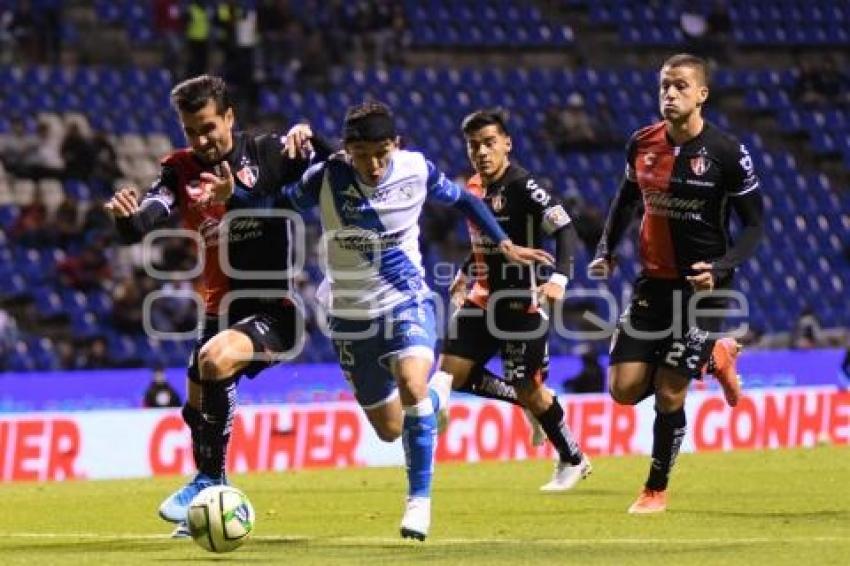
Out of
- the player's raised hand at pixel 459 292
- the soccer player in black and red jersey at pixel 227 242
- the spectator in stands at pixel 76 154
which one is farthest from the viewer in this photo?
the spectator in stands at pixel 76 154

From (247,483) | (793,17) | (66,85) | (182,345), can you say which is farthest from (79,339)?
(793,17)

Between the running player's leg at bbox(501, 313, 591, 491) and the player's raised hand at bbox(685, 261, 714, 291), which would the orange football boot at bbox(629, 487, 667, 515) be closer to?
the player's raised hand at bbox(685, 261, 714, 291)

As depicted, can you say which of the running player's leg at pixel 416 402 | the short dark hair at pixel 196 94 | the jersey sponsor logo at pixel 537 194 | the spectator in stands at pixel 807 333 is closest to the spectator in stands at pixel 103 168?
the spectator in stands at pixel 807 333

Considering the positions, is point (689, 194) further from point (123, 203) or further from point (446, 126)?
point (446, 126)

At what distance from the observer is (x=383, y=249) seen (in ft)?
33.3

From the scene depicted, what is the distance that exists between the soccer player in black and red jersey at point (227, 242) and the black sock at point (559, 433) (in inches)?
141

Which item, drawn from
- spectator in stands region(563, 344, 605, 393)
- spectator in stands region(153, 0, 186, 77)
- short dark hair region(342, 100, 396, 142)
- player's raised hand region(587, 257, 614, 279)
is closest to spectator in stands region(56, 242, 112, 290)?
spectator in stands region(153, 0, 186, 77)

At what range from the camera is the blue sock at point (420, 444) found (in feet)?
31.8

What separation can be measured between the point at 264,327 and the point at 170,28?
15.5m

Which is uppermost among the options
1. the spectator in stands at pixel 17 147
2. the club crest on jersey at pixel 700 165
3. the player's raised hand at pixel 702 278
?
the club crest on jersey at pixel 700 165

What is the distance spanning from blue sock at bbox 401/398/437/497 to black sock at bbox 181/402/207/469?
1185 millimetres

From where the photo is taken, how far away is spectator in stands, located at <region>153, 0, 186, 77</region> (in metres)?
25.0

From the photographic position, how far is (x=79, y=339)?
20.7 m

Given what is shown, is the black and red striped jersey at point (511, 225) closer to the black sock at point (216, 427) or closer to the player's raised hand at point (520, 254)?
the player's raised hand at point (520, 254)
